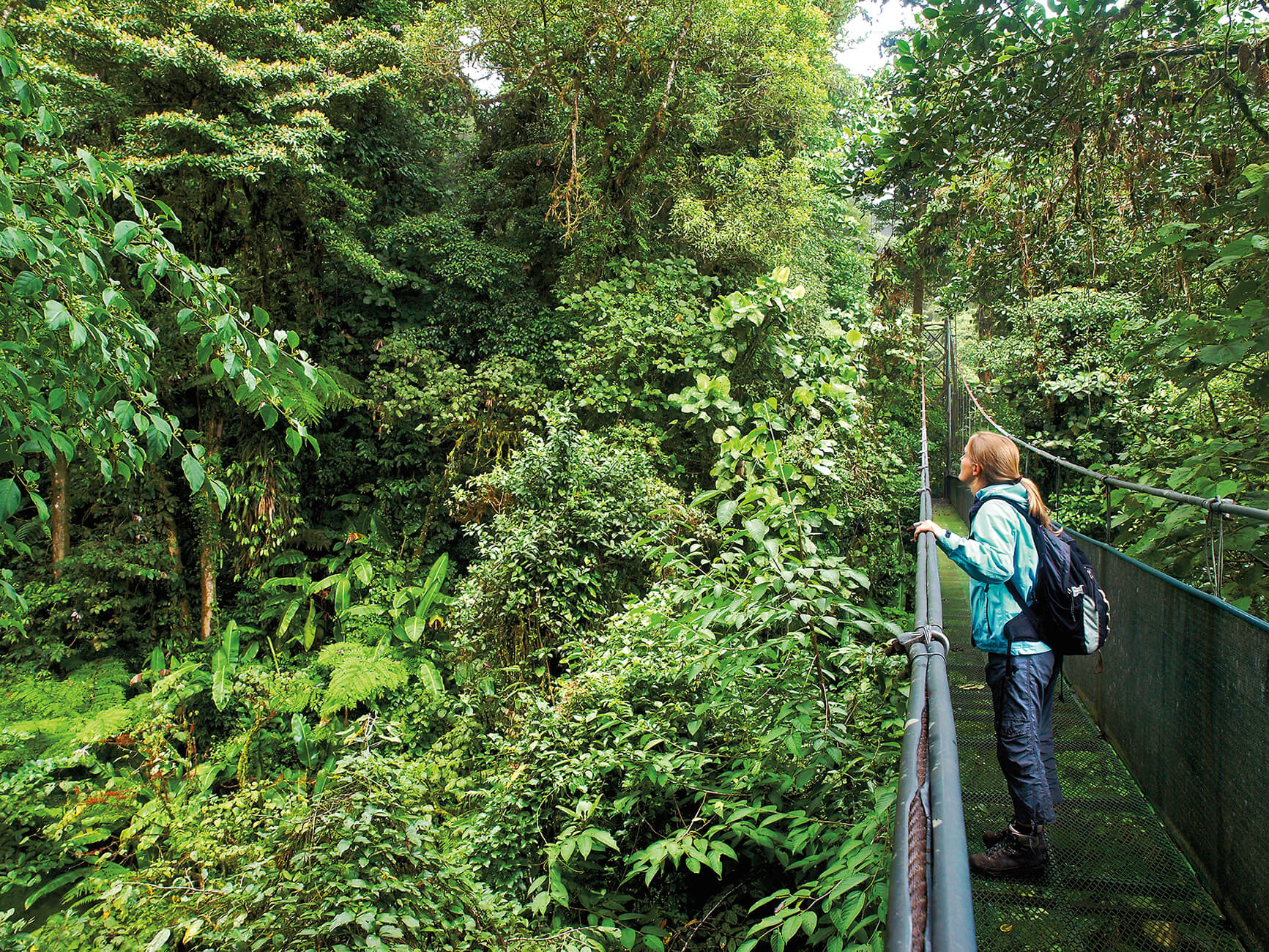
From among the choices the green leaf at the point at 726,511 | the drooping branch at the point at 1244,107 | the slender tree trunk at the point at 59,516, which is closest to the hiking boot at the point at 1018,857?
the green leaf at the point at 726,511

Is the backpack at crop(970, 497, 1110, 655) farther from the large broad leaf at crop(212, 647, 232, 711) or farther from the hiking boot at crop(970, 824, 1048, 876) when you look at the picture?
the large broad leaf at crop(212, 647, 232, 711)

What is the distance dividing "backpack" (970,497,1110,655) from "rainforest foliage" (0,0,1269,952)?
1.81ft

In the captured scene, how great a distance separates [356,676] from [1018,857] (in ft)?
16.5

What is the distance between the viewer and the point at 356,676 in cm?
575

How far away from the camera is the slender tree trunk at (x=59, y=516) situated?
760cm

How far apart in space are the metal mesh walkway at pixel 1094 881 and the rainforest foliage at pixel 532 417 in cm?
53

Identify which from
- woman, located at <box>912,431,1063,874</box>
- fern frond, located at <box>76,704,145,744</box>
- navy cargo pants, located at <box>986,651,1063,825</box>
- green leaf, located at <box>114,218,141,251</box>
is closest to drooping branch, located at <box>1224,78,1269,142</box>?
woman, located at <box>912,431,1063,874</box>

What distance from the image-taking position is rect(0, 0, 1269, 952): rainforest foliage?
6.95 ft

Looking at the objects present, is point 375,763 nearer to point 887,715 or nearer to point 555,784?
point 555,784

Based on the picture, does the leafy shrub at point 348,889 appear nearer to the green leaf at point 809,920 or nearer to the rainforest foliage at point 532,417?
the rainforest foliage at point 532,417

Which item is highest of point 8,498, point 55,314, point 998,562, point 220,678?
point 55,314

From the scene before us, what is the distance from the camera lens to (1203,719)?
208 cm

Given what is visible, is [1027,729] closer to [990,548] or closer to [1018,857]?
[1018,857]

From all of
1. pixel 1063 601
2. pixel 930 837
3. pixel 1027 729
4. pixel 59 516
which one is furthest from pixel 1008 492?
pixel 59 516
